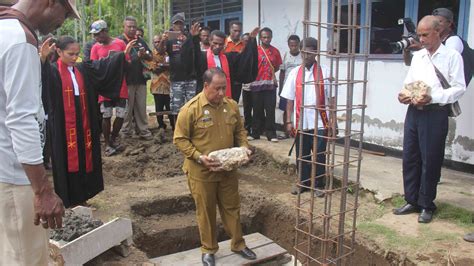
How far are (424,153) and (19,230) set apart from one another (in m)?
3.67

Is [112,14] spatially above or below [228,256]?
above

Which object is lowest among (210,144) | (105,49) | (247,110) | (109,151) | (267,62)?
(109,151)

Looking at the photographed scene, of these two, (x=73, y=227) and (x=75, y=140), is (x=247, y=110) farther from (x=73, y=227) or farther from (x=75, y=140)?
(x=73, y=227)

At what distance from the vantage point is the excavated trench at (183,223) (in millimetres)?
5262

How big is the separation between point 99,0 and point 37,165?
17057 millimetres

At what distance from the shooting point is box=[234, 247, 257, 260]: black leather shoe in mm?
4285

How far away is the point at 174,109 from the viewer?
26.1 ft

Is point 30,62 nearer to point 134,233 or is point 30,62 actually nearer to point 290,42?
point 134,233

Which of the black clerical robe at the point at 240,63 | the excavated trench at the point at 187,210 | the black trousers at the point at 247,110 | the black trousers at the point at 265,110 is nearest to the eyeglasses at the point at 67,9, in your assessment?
the excavated trench at the point at 187,210

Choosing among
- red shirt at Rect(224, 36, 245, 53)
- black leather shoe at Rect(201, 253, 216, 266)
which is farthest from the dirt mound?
black leather shoe at Rect(201, 253, 216, 266)

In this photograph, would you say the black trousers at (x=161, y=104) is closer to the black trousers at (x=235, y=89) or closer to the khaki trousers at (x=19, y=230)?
the black trousers at (x=235, y=89)

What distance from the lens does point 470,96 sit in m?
5.75

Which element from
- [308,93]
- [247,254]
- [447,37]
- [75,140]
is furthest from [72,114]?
[447,37]

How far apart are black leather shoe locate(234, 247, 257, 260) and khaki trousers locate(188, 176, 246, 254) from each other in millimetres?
174
